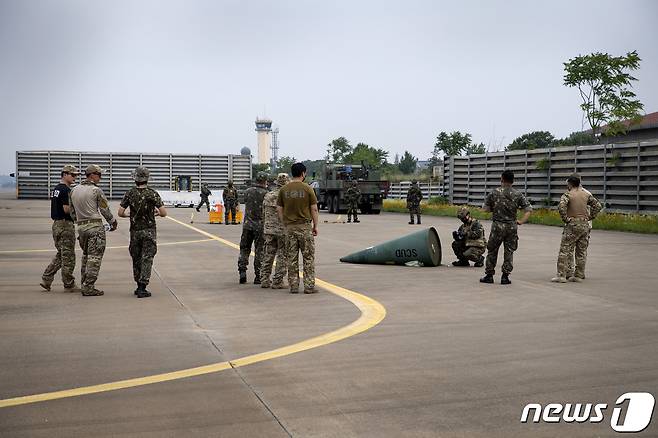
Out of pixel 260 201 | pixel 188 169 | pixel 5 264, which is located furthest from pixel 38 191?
pixel 260 201

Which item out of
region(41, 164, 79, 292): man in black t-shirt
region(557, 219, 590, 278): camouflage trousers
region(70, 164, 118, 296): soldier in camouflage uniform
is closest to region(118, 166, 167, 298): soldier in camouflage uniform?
region(70, 164, 118, 296): soldier in camouflage uniform

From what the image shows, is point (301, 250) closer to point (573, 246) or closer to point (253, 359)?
point (573, 246)

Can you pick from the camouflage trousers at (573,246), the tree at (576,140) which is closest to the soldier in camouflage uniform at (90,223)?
the camouflage trousers at (573,246)

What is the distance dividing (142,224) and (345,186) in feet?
102

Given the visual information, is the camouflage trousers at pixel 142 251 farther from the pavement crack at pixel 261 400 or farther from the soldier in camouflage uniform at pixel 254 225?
the pavement crack at pixel 261 400

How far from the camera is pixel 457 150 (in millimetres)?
81562

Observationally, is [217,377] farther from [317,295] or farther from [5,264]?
[5,264]

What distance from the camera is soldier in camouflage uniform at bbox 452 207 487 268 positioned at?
15820 millimetres

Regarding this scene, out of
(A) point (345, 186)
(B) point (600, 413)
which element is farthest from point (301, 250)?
A: (A) point (345, 186)

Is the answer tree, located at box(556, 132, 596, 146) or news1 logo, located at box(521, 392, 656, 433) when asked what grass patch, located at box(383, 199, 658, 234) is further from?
tree, located at box(556, 132, 596, 146)

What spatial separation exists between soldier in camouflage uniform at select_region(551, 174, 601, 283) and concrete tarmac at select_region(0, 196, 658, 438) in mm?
426

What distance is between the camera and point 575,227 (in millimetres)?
13125

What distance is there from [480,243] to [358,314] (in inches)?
272

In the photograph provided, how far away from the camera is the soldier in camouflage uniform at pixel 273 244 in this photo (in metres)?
12.4
